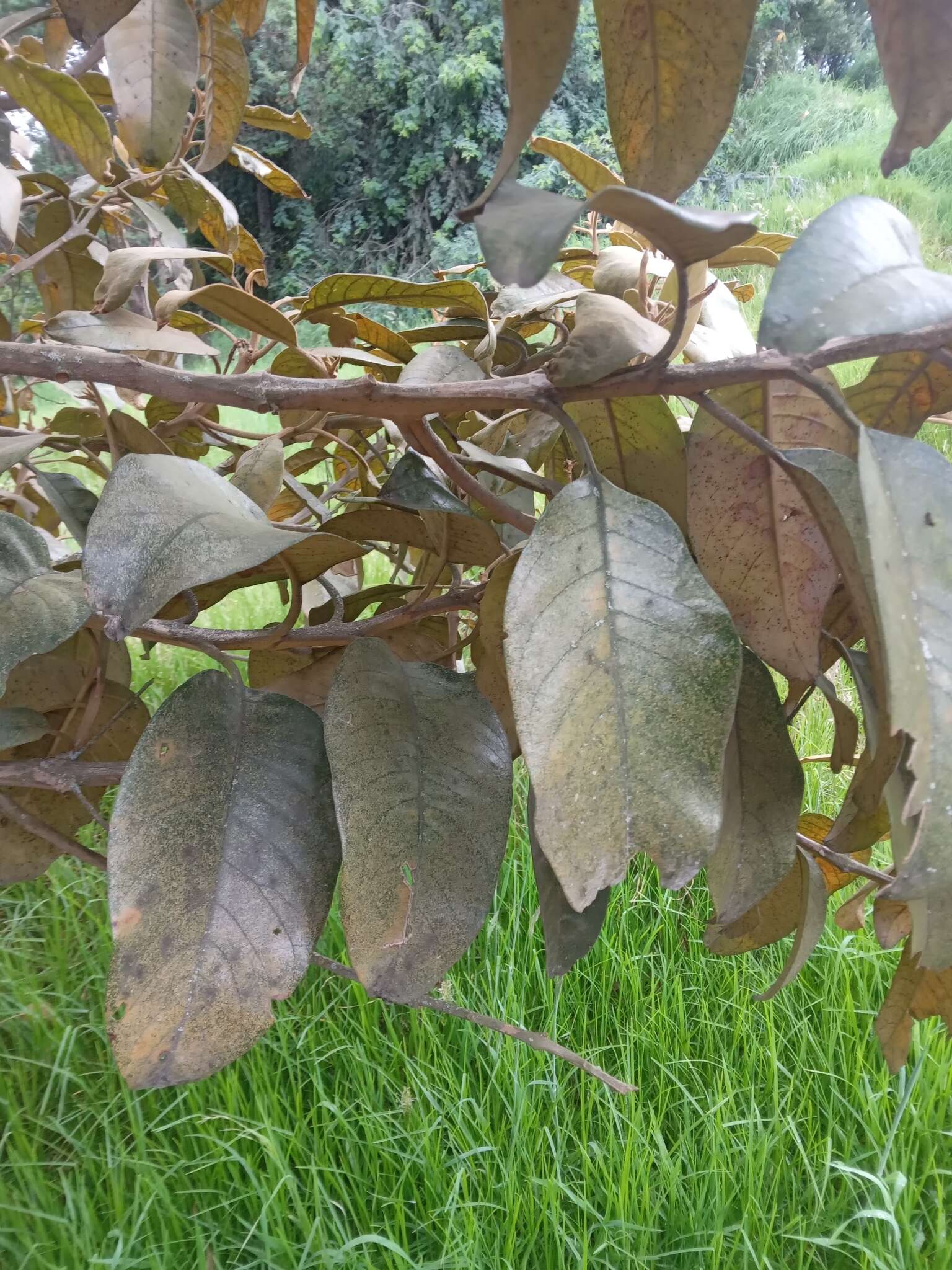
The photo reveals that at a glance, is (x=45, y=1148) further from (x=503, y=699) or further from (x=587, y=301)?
(x=587, y=301)

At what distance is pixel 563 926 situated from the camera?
12.3 inches

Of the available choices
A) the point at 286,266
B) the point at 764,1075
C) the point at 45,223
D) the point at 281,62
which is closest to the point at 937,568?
the point at 45,223

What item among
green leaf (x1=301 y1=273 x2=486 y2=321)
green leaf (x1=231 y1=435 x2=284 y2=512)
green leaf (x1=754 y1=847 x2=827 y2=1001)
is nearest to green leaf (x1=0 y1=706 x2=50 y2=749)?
green leaf (x1=231 y1=435 x2=284 y2=512)

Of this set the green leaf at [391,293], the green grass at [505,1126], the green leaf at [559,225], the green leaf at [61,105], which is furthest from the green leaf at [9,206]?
the green grass at [505,1126]

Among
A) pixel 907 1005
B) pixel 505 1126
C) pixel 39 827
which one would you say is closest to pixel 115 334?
pixel 39 827

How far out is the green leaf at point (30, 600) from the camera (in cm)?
32

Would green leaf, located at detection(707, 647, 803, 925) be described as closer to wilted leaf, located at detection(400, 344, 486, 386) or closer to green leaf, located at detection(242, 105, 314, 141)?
wilted leaf, located at detection(400, 344, 486, 386)

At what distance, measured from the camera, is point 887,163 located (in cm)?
29

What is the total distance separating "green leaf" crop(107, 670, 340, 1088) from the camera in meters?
0.27

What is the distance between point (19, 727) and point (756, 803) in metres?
0.35

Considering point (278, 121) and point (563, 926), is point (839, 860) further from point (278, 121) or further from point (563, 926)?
point (278, 121)

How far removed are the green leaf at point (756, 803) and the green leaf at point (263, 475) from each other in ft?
0.79

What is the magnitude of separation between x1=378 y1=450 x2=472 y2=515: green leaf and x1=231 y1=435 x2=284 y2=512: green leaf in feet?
0.20

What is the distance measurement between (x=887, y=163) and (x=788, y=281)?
10 centimetres
